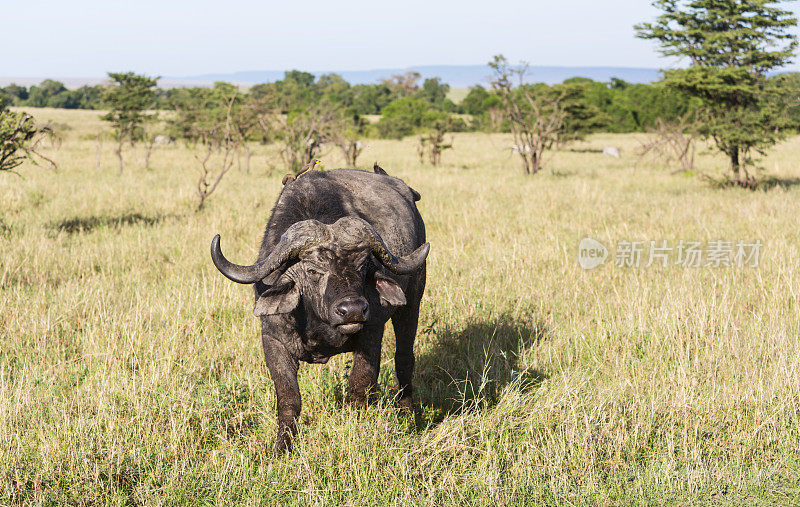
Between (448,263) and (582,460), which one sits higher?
(448,263)

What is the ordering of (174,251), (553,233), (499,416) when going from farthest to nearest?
(553,233)
(174,251)
(499,416)

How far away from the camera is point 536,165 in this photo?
20.9m

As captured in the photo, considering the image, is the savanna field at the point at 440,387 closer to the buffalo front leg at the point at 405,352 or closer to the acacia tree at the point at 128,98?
the buffalo front leg at the point at 405,352

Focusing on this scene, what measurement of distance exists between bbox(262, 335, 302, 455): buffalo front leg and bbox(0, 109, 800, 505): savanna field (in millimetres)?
119

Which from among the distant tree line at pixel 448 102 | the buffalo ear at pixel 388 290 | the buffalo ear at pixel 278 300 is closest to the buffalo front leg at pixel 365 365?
the buffalo ear at pixel 388 290

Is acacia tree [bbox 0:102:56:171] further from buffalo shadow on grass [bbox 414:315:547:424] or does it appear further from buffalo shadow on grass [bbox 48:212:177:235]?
buffalo shadow on grass [bbox 414:315:547:424]

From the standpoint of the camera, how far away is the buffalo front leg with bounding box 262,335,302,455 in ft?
11.8

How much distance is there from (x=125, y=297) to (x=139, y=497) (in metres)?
3.65

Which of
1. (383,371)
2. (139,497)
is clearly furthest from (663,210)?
(139,497)

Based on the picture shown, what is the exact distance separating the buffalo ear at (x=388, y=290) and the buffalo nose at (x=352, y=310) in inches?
12.3

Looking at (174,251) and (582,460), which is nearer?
(582,460)

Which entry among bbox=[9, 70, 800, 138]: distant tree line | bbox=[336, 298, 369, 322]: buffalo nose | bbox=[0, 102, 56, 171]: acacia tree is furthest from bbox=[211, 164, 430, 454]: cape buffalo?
bbox=[9, 70, 800, 138]: distant tree line

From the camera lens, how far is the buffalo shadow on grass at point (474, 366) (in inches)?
175

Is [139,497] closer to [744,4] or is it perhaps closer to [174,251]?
[174,251]
